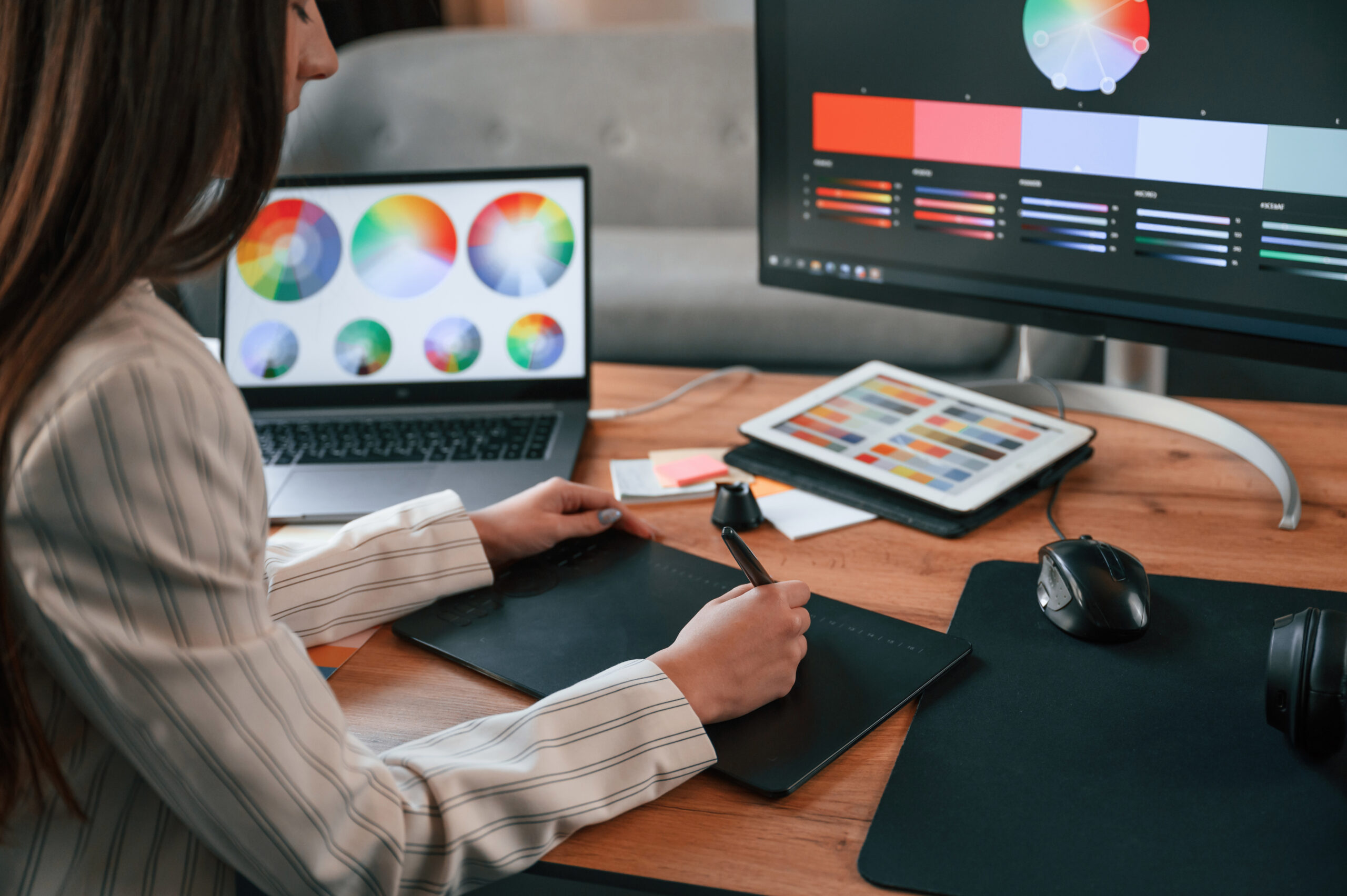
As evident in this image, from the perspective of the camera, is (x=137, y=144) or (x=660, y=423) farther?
(x=660, y=423)

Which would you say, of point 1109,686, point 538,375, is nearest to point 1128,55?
point 1109,686

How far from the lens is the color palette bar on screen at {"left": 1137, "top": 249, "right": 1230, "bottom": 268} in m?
0.93

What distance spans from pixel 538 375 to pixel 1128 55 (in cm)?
68

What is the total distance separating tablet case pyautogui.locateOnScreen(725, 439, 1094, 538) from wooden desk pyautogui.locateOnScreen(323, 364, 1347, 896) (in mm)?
13

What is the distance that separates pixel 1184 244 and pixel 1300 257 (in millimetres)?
91

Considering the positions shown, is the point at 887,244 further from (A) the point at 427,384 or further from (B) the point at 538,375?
(A) the point at 427,384

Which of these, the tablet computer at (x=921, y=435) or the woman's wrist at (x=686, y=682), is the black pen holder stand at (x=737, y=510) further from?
the woman's wrist at (x=686, y=682)

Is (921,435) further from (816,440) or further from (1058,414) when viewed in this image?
(1058,414)

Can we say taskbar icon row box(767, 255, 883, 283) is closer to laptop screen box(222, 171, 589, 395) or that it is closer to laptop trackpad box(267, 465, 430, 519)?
laptop screen box(222, 171, 589, 395)

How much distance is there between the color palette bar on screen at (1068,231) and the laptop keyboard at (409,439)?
53 cm

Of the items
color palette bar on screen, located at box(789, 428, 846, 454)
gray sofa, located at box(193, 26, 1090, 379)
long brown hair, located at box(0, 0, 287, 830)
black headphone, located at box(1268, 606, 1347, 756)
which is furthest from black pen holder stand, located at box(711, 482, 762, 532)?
gray sofa, located at box(193, 26, 1090, 379)

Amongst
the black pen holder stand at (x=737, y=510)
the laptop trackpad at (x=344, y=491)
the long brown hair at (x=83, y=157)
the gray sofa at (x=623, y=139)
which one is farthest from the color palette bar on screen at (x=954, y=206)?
the gray sofa at (x=623, y=139)

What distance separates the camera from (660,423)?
1.22m

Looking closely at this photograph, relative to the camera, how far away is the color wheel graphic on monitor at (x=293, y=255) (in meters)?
1.22
